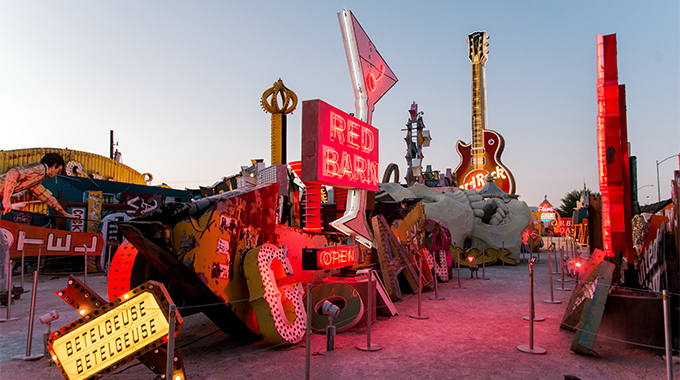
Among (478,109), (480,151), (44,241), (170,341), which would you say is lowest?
(170,341)

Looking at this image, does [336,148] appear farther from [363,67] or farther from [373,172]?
[363,67]

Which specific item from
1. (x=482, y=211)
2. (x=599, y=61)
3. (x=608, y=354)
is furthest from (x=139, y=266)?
Result: (x=482, y=211)

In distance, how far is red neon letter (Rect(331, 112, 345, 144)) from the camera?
8.77 meters

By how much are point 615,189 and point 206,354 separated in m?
8.53

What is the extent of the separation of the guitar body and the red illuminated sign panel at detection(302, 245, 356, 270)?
37.4 metres

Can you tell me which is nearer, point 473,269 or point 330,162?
point 330,162

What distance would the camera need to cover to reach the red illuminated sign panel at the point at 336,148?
8.27m

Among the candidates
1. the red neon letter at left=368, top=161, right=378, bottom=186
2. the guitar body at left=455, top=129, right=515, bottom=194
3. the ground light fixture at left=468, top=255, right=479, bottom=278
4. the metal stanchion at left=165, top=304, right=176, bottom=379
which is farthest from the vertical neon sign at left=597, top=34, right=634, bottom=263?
the guitar body at left=455, top=129, right=515, bottom=194

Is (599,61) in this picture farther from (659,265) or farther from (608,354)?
(608,354)

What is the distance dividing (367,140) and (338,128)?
158 cm

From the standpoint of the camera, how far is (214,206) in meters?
6.62

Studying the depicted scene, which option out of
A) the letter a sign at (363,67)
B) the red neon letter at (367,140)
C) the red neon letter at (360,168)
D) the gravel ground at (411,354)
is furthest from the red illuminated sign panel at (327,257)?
the letter a sign at (363,67)

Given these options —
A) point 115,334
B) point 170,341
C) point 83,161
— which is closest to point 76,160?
point 83,161

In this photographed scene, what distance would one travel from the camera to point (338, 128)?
898 centimetres
